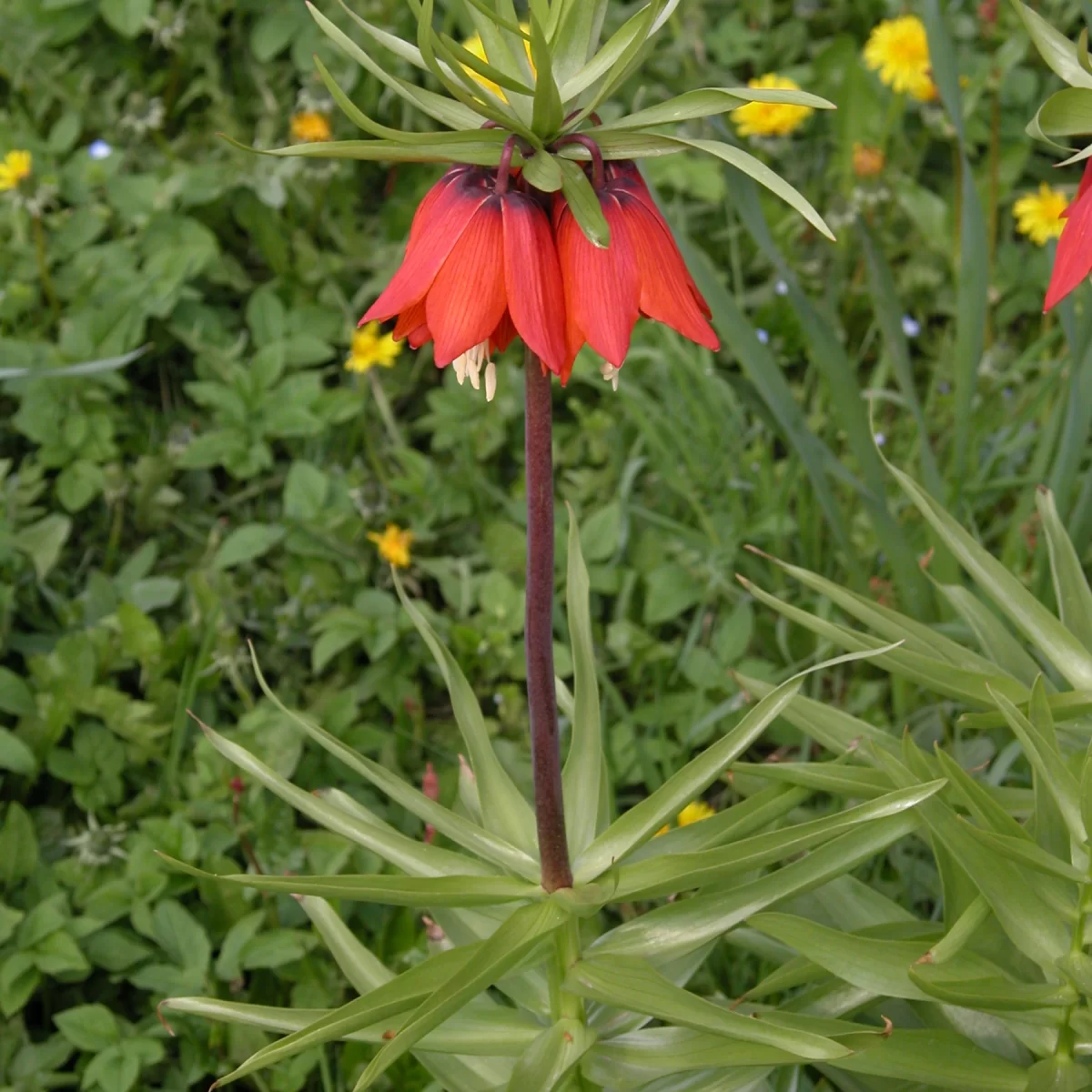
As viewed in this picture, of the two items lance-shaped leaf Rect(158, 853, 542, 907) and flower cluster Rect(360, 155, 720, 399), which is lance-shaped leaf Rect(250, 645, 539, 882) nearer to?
lance-shaped leaf Rect(158, 853, 542, 907)

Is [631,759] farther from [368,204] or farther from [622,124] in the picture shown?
[368,204]

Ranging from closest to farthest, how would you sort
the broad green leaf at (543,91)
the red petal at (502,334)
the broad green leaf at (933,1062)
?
the broad green leaf at (543,91), the red petal at (502,334), the broad green leaf at (933,1062)

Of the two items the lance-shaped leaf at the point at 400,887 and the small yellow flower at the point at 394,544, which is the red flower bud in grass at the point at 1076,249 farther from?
the small yellow flower at the point at 394,544

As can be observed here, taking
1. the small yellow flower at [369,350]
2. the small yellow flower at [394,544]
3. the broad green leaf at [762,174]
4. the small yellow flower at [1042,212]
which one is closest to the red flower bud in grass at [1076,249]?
the broad green leaf at [762,174]

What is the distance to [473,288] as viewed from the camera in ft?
2.56

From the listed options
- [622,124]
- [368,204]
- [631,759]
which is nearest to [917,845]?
[631,759]

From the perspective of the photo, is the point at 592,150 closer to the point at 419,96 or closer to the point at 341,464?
the point at 419,96

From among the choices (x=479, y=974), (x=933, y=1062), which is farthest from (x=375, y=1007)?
(x=933, y=1062)

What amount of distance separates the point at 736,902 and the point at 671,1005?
110 millimetres

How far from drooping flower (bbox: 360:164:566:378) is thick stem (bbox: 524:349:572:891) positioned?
0.19 ft

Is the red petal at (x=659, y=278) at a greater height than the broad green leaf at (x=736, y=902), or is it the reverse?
the red petal at (x=659, y=278)

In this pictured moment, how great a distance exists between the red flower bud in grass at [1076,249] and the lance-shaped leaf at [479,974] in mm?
542

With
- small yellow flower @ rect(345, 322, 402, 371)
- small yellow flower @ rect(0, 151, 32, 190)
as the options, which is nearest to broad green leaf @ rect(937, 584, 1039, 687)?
small yellow flower @ rect(345, 322, 402, 371)

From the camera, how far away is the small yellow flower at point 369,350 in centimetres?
203
